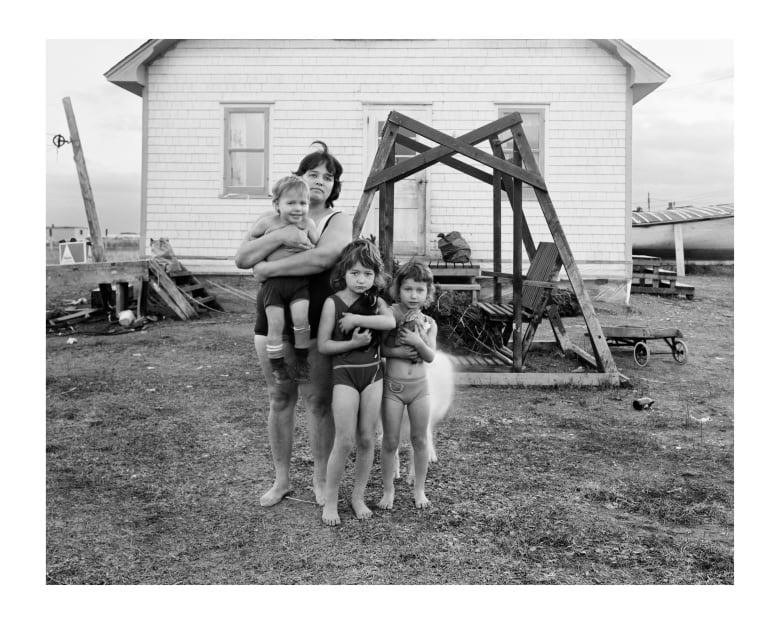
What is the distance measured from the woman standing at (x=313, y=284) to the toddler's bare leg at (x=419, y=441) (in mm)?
422

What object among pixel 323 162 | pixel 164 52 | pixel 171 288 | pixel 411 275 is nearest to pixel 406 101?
pixel 164 52

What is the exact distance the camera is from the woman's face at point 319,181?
3447 mm

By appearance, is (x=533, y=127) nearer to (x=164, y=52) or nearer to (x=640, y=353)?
(x=640, y=353)

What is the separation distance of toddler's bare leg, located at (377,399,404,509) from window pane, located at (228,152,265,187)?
29.9ft

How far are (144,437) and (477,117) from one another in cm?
845

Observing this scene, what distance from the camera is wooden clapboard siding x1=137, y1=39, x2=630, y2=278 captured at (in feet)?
37.9

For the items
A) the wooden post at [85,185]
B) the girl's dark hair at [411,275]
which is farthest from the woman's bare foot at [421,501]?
the wooden post at [85,185]

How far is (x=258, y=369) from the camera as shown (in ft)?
24.1

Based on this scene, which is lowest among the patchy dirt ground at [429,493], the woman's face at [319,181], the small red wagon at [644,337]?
the patchy dirt ground at [429,493]

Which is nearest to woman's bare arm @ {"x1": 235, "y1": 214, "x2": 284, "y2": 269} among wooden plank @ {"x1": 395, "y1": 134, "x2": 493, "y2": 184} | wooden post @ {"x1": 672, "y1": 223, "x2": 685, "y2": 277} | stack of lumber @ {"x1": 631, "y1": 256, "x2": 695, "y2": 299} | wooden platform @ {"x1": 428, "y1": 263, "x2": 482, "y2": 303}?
wooden plank @ {"x1": 395, "y1": 134, "x2": 493, "y2": 184}

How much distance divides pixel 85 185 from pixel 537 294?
9.41m

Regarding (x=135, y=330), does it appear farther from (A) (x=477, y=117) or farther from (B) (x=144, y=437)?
(A) (x=477, y=117)

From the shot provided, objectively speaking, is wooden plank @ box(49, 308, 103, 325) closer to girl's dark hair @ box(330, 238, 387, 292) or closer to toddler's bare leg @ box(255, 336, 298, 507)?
toddler's bare leg @ box(255, 336, 298, 507)

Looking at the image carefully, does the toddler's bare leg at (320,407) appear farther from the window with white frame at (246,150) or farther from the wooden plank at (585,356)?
the window with white frame at (246,150)
